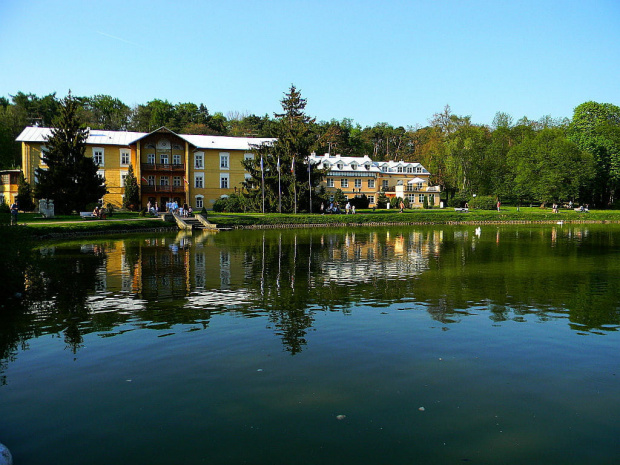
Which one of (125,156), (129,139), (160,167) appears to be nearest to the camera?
(160,167)

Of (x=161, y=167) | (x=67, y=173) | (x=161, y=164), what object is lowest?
(x=67, y=173)

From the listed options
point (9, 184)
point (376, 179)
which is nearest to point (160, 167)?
point (9, 184)

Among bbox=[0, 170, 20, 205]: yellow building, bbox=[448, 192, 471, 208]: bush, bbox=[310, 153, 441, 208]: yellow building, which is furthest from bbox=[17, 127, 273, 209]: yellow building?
bbox=[448, 192, 471, 208]: bush

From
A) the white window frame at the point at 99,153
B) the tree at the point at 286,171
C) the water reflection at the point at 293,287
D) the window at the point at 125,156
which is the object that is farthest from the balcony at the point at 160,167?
the water reflection at the point at 293,287

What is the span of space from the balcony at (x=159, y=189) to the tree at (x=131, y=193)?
136 centimetres

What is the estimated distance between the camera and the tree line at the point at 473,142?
7112 centimetres

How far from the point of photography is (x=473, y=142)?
3214 inches

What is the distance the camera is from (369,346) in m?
9.43

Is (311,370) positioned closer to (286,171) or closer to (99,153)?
(286,171)

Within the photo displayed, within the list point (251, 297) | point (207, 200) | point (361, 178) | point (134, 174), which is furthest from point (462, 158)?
point (251, 297)

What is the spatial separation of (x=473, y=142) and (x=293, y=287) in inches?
2866

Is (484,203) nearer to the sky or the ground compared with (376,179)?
nearer to the ground

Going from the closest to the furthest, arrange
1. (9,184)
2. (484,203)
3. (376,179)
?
(9,184)
(484,203)
(376,179)

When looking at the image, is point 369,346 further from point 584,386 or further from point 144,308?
point 144,308
